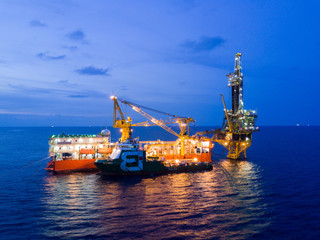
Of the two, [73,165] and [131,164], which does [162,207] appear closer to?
[131,164]

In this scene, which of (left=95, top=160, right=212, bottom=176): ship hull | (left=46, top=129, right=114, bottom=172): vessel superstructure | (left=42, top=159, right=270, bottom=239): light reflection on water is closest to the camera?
(left=42, top=159, right=270, bottom=239): light reflection on water

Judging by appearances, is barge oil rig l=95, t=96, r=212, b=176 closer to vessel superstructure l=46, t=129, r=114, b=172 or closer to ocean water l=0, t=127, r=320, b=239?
ocean water l=0, t=127, r=320, b=239

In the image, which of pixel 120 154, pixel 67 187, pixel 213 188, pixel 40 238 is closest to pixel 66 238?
pixel 40 238

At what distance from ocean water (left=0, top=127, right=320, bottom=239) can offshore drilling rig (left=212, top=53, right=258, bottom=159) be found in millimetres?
25598

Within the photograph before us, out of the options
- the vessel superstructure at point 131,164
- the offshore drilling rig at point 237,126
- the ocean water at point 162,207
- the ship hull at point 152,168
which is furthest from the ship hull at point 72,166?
the offshore drilling rig at point 237,126

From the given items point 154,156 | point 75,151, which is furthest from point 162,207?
point 75,151

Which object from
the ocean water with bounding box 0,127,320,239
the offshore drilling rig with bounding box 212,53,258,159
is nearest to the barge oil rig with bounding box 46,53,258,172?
the offshore drilling rig with bounding box 212,53,258,159

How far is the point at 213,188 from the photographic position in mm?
42250

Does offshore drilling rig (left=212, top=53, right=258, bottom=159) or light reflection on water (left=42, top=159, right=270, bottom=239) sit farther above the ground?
offshore drilling rig (left=212, top=53, right=258, bottom=159)

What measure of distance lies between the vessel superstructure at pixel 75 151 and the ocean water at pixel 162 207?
18.6ft

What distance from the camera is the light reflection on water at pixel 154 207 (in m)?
25.3

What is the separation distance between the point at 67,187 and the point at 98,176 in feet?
35.1

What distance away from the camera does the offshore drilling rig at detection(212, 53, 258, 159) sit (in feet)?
256

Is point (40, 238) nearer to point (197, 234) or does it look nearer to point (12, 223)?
point (12, 223)
